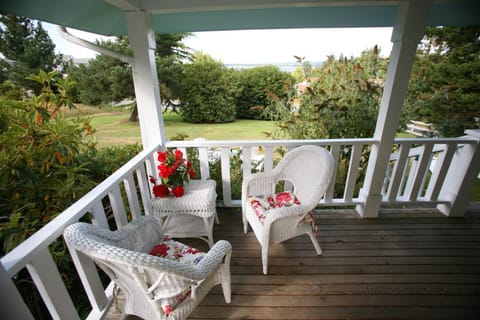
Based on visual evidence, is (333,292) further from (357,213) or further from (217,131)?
(217,131)

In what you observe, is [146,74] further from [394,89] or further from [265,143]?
[394,89]

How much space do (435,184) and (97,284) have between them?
323 centimetres

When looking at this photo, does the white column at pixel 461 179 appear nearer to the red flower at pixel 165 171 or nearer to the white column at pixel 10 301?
the red flower at pixel 165 171

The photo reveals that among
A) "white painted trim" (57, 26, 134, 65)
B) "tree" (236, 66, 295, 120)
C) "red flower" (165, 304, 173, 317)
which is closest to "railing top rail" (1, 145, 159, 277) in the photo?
"red flower" (165, 304, 173, 317)

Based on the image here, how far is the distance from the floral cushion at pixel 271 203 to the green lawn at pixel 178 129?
8.75ft

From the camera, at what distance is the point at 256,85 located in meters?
5.04

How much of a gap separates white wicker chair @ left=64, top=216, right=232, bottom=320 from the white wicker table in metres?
0.43

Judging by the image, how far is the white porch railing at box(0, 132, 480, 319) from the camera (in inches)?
37.4

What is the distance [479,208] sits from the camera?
2.32 meters

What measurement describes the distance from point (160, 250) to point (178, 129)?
420 cm

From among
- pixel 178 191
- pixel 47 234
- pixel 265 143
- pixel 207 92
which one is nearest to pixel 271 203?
pixel 265 143

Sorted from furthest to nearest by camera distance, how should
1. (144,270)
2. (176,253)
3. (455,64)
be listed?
(455,64), (176,253), (144,270)

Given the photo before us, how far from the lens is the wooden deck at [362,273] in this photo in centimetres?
135

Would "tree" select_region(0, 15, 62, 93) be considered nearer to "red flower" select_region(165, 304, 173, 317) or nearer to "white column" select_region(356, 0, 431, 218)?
"red flower" select_region(165, 304, 173, 317)
